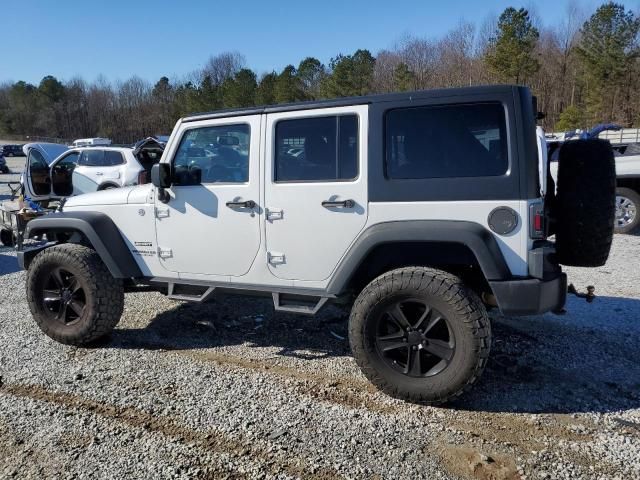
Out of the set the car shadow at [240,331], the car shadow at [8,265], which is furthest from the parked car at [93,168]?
the car shadow at [240,331]

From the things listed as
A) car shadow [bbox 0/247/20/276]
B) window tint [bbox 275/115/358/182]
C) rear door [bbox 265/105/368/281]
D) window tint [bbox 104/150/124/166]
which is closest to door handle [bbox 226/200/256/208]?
rear door [bbox 265/105/368/281]

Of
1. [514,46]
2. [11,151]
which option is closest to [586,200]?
[514,46]

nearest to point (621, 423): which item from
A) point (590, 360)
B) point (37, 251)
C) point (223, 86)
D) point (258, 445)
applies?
point (590, 360)

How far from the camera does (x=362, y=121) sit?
3549 mm

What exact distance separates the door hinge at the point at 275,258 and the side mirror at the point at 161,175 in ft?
3.38

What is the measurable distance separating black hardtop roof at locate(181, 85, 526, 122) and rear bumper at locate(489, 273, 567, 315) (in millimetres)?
1197

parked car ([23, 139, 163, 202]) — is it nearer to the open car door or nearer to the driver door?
the open car door

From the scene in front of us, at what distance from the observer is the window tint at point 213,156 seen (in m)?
3.98

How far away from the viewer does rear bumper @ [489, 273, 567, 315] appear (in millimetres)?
3148

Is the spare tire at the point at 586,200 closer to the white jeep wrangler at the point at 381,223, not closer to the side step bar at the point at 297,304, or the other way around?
the white jeep wrangler at the point at 381,223

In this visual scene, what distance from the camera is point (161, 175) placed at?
4043mm

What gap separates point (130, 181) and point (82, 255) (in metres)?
9.36

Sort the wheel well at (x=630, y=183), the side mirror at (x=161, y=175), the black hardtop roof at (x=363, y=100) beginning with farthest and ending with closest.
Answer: the wheel well at (x=630, y=183) < the side mirror at (x=161, y=175) < the black hardtop roof at (x=363, y=100)

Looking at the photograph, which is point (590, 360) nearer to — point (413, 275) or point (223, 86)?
point (413, 275)
